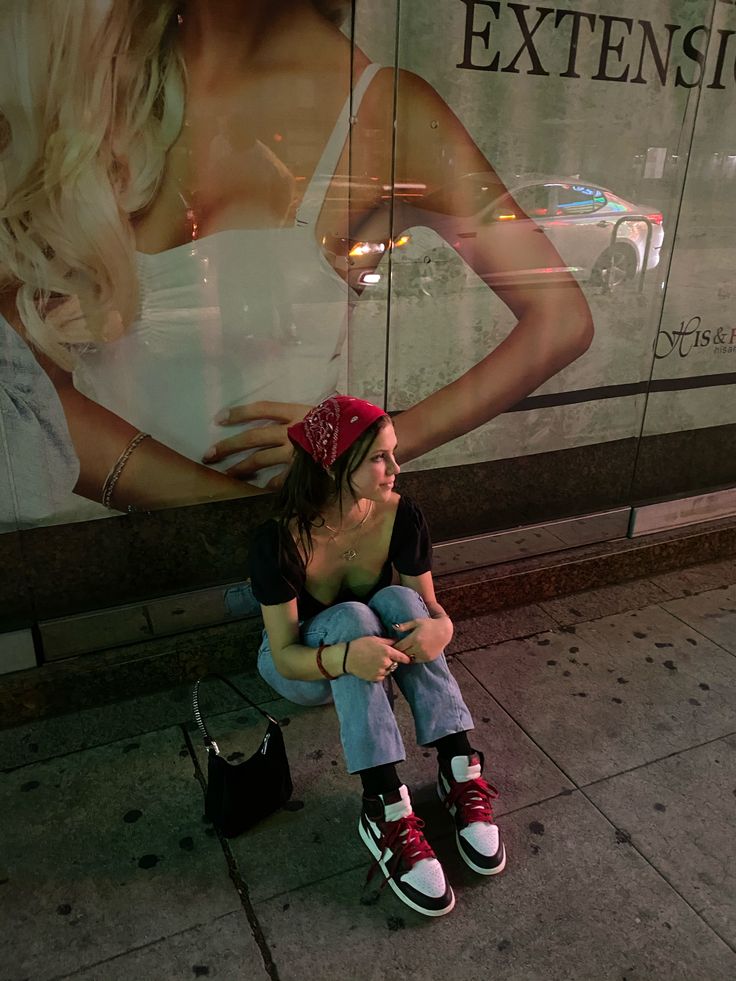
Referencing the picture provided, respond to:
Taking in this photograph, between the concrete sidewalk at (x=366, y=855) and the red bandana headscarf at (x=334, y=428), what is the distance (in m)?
1.18

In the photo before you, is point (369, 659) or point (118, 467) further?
point (118, 467)

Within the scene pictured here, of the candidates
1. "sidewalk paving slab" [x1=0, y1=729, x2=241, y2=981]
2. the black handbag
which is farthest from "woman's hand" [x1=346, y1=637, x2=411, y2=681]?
"sidewalk paving slab" [x1=0, y1=729, x2=241, y2=981]

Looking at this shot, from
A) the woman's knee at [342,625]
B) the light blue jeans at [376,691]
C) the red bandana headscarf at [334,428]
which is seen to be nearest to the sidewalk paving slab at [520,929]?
the light blue jeans at [376,691]

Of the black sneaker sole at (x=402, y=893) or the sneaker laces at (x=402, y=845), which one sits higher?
the sneaker laces at (x=402, y=845)

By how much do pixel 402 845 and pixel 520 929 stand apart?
0.38m

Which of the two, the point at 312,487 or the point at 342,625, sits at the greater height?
the point at 312,487

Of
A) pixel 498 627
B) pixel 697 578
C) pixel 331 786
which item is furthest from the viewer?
pixel 697 578

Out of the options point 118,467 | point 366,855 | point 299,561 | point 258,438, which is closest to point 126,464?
point 118,467

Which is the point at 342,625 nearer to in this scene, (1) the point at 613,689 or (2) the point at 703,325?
(1) the point at 613,689

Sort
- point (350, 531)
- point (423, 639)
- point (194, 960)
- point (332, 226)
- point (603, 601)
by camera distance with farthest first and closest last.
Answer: point (603, 601)
point (332, 226)
point (350, 531)
point (423, 639)
point (194, 960)

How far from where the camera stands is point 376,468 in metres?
2.24

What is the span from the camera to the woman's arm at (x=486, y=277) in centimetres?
314

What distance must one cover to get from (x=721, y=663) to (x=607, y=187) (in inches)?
87.3

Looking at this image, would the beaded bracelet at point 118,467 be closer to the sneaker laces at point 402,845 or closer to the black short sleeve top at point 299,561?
the black short sleeve top at point 299,561
